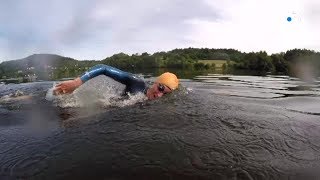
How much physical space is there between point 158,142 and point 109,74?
6.44 metres

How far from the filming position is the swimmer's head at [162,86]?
11.6m

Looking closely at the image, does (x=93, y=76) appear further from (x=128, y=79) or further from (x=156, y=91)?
(x=156, y=91)

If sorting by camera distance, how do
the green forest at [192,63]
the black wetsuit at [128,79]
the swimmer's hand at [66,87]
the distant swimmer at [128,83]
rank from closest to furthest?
1. the swimmer's hand at [66,87]
2. the distant swimmer at [128,83]
3. the black wetsuit at [128,79]
4. the green forest at [192,63]

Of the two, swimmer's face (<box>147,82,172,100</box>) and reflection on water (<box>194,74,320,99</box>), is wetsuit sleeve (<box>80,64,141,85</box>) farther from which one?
reflection on water (<box>194,74,320,99</box>)

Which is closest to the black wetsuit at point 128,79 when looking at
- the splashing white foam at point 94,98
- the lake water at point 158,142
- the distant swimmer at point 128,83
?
the distant swimmer at point 128,83

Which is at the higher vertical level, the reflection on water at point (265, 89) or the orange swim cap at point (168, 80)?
the orange swim cap at point (168, 80)

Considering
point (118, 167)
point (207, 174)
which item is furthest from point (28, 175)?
point (207, 174)

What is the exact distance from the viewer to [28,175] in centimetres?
493

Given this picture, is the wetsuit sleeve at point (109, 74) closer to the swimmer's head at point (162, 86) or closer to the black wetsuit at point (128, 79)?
the black wetsuit at point (128, 79)

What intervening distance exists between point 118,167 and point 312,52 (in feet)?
213

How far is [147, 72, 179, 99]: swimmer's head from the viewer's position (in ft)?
38.0

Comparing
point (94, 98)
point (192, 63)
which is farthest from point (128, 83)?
point (192, 63)

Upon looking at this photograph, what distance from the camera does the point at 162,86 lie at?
11.9 meters

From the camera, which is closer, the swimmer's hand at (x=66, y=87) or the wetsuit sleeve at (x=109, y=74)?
the swimmer's hand at (x=66, y=87)
